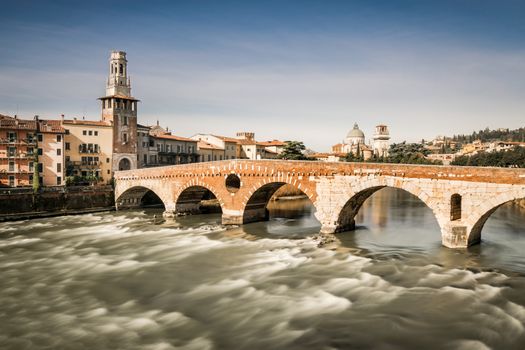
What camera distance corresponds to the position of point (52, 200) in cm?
4228

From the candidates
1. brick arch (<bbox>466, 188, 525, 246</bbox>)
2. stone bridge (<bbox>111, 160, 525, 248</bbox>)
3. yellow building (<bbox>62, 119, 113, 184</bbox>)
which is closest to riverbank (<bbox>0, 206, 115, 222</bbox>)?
stone bridge (<bbox>111, 160, 525, 248</bbox>)

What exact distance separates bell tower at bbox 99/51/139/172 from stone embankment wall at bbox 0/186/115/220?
9.00m

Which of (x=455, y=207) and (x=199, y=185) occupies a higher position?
(x=199, y=185)

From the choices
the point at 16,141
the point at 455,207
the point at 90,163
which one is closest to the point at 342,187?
the point at 455,207

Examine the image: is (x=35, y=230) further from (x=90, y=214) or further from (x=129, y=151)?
(x=129, y=151)

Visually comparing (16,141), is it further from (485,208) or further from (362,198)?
(485,208)

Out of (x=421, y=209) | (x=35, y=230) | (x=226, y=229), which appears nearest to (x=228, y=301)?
(x=226, y=229)

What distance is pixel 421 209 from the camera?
41094mm

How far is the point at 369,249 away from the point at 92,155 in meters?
38.8

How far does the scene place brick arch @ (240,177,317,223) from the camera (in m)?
29.1

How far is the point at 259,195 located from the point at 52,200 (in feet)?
71.9

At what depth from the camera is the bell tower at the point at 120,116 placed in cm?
5431

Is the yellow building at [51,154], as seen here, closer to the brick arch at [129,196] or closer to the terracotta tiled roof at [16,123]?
the terracotta tiled roof at [16,123]

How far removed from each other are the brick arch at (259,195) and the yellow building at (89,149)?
25616mm
